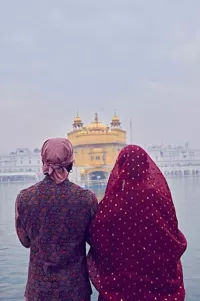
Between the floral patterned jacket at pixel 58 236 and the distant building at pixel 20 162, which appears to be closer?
the floral patterned jacket at pixel 58 236

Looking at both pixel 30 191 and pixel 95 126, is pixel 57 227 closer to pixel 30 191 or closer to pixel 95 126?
pixel 30 191

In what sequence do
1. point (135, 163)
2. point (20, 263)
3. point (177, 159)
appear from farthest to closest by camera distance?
point (177, 159)
point (20, 263)
point (135, 163)

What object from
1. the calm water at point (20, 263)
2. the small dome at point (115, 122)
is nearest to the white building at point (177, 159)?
the small dome at point (115, 122)

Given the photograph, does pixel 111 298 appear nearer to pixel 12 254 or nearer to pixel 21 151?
pixel 12 254

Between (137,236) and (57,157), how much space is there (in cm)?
39

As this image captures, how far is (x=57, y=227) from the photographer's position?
1.49 metres

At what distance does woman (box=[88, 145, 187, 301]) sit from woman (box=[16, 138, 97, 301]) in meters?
0.06

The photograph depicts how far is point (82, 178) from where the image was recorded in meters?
26.5

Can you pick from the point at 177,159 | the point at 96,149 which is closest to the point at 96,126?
the point at 96,149

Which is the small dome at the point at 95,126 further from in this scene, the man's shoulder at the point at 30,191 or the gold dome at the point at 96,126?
the man's shoulder at the point at 30,191

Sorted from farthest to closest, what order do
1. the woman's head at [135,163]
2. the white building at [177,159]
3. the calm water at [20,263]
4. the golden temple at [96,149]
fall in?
1. the white building at [177,159]
2. the golden temple at [96,149]
3. the calm water at [20,263]
4. the woman's head at [135,163]

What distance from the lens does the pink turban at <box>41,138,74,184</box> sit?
59.0 inches

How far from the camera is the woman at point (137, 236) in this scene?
58.3 inches

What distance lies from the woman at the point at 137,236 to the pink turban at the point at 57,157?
0.55 ft
